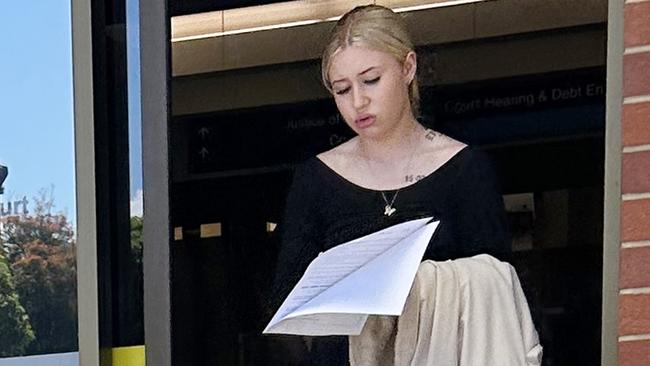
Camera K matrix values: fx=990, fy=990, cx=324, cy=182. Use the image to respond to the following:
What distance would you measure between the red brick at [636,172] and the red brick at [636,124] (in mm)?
29

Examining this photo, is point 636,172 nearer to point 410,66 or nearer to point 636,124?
point 636,124

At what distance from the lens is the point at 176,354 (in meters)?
2.61

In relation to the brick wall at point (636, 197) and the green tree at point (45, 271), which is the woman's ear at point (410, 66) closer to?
the brick wall at point (636, 197)

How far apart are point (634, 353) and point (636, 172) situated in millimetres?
403

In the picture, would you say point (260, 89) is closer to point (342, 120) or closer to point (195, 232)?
point (342, 120)

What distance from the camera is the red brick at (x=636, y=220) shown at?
86.4 inches

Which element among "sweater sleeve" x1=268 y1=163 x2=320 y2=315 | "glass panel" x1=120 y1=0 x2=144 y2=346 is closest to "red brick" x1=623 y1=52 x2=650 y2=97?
"sweater sleeve" x1=268 y1=163 x2=320 y2=315

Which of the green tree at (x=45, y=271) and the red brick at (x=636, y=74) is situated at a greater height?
the red brick at (x=636, y=74)

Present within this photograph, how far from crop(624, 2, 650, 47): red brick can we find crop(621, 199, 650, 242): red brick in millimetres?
359

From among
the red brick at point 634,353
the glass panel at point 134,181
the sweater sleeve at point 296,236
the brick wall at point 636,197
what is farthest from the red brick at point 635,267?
the glass panel at point 134,181

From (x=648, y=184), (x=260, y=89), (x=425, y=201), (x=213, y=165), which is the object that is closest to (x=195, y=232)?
(x=213, y=165)

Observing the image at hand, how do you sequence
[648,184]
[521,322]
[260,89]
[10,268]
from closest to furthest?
[648,184]
[521,322]
[260,89]
[10,268]

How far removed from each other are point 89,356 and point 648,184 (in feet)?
4.87

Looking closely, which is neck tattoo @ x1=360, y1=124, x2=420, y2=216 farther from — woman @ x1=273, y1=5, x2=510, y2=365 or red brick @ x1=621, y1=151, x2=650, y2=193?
red brick @ x1=621, y1=151, x2=650, y2=193
